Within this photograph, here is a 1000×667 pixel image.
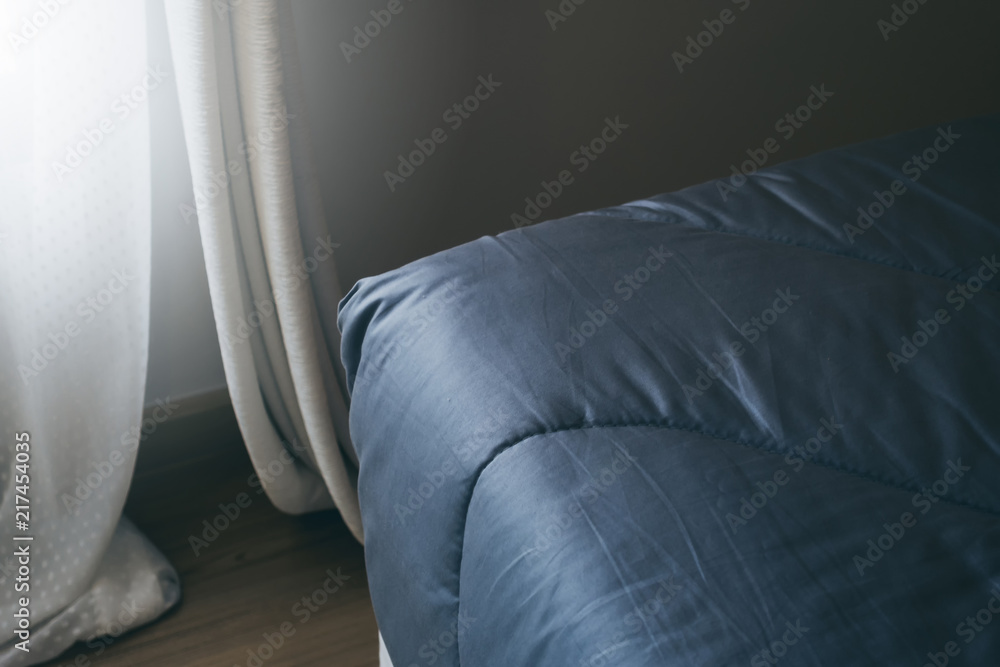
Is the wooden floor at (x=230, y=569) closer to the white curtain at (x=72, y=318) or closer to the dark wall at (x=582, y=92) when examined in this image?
the white curtain at (x=72, y=318)

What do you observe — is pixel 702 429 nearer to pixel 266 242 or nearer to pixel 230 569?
pixel 266 242

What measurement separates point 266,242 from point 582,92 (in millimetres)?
695

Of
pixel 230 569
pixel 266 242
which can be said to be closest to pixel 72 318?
pixel 266 242

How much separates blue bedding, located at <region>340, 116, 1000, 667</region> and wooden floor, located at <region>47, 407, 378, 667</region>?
20.6 inches

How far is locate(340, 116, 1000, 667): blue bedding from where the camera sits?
0.54 meters

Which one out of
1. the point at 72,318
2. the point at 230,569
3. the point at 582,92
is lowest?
the point at 230,569

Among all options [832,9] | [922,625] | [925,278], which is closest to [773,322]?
[925,278]

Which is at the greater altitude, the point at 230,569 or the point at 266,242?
the point at 266,242

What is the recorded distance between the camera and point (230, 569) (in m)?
1.40

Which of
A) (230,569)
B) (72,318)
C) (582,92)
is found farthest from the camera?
(582,92)

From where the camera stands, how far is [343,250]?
4.98 ft

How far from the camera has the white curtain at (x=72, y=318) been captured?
42.3 inches

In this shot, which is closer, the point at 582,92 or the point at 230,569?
the point at 230,569

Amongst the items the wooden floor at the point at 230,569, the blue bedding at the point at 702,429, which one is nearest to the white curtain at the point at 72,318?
the wooden floor at the point at 230,569
